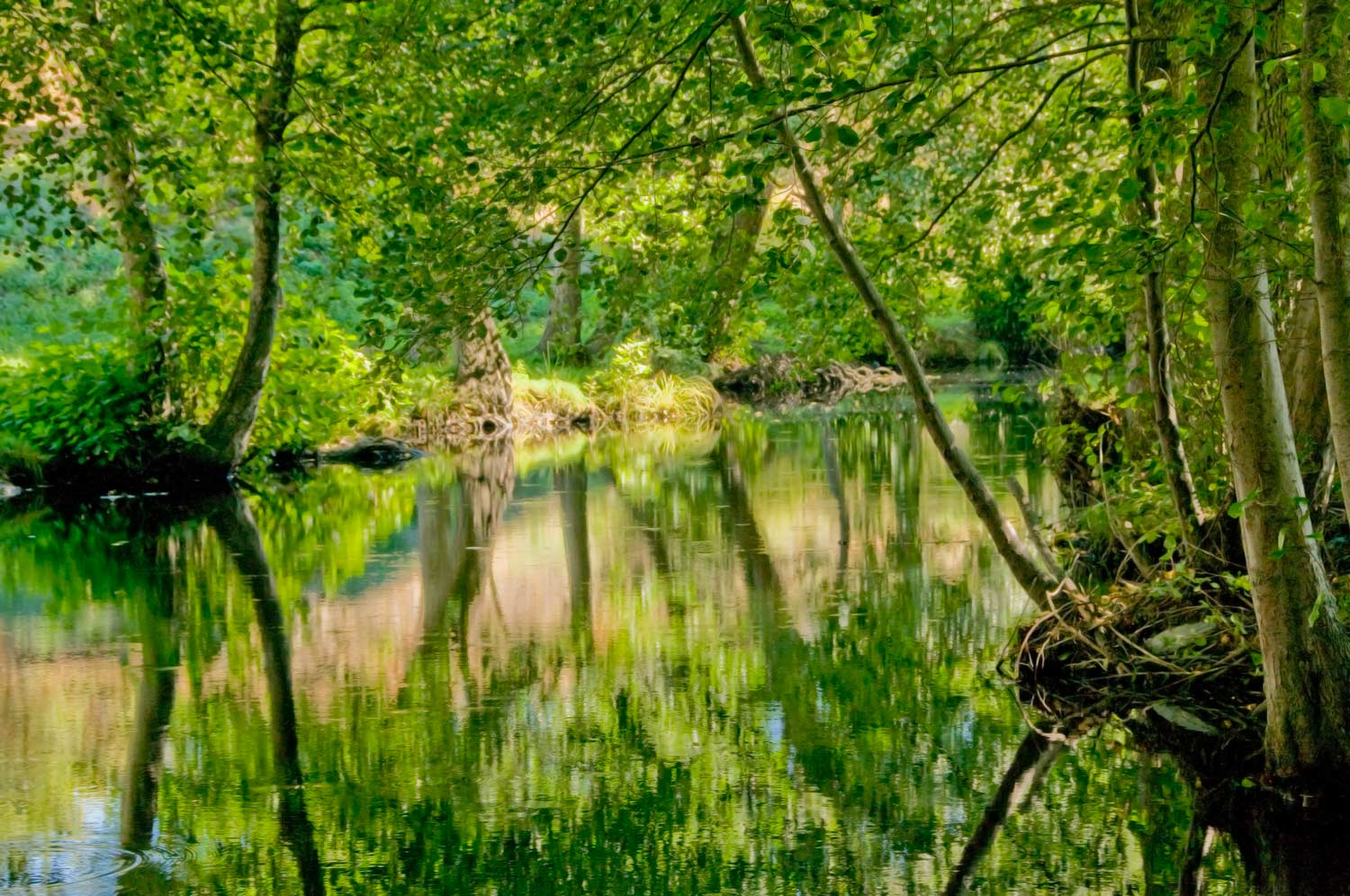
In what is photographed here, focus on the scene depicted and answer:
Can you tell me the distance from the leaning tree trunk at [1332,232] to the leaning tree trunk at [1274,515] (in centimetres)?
53

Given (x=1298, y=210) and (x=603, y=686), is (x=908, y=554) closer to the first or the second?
(x=603, y=686)

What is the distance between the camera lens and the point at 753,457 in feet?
65.8

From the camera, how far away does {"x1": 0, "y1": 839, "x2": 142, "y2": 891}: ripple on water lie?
17.5 feet

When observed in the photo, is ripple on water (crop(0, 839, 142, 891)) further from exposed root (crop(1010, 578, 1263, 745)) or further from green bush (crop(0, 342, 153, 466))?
green bush (crop(0, 342, 153, 466))

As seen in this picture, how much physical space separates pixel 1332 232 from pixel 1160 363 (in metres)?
1.85

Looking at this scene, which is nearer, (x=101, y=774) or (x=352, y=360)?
(x=101, y=774)

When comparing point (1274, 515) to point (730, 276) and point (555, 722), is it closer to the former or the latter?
point (730, 276)

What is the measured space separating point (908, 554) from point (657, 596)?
244 centimetres

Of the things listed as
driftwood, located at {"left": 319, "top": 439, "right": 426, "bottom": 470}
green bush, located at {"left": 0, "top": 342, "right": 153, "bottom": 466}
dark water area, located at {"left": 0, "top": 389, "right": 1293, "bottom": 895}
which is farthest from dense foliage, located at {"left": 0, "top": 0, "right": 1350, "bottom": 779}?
driftwood, located at {"left": 319, "top": 439, "right": 426, "bottom": 470}

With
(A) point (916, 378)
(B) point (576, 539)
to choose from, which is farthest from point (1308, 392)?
(B) point (576, 539)

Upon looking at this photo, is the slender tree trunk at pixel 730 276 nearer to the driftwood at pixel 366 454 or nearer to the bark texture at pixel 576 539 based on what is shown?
the bark texture at pixel 576 539

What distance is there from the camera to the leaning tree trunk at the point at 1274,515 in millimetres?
5645

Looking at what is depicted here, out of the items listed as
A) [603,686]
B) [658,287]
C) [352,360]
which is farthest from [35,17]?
[352,360]

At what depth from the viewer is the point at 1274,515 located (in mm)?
5660
